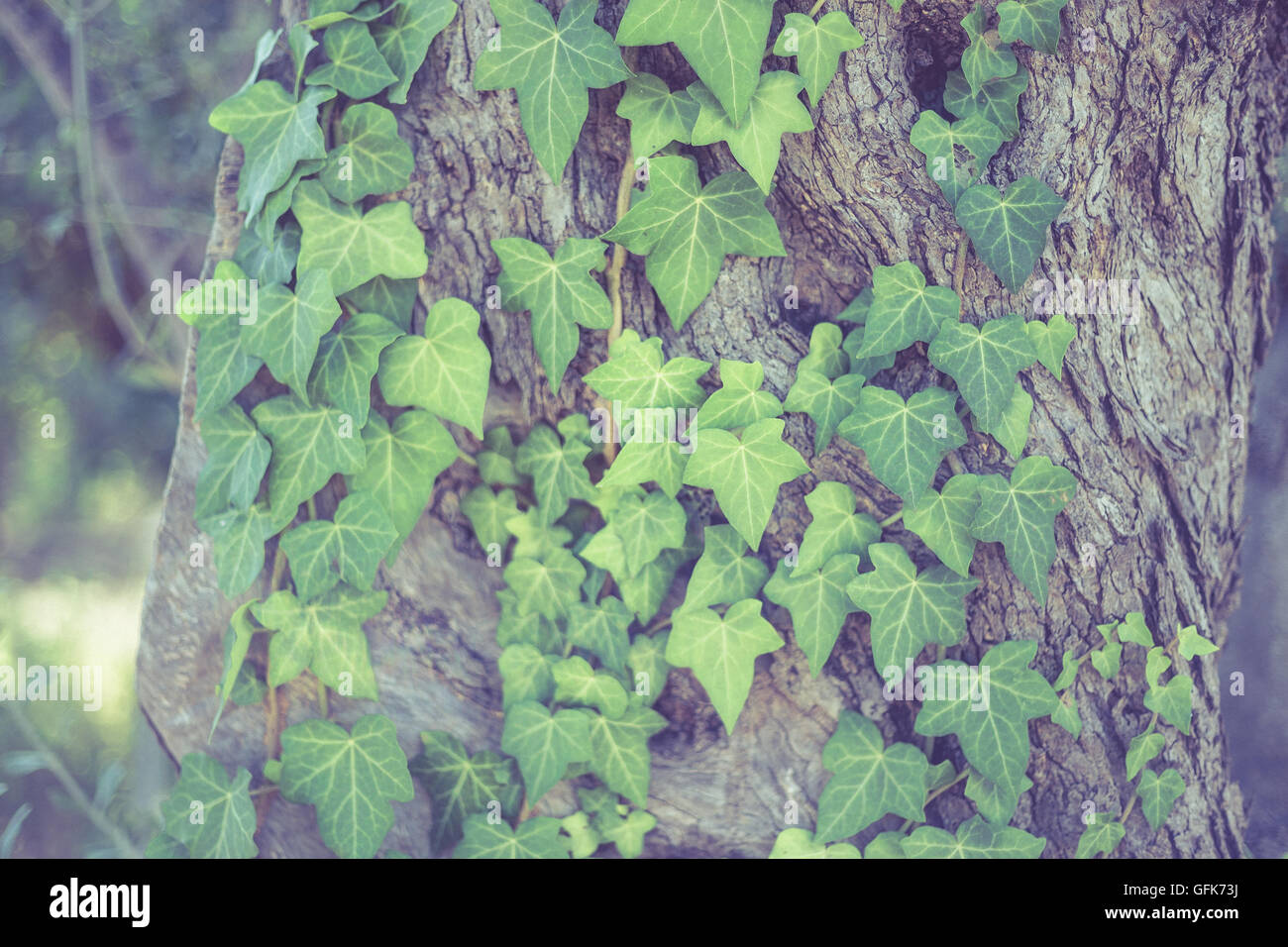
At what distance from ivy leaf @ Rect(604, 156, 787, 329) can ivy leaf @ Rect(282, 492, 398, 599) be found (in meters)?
0.47

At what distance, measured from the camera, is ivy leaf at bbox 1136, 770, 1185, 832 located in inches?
46.0

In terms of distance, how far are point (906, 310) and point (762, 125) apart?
29 centimetres

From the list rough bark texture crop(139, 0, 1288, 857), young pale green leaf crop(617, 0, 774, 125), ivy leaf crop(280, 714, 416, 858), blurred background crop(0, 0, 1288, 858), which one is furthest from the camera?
blurred background crop(0, 0, 1288, 858)

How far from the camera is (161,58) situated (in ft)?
7.32

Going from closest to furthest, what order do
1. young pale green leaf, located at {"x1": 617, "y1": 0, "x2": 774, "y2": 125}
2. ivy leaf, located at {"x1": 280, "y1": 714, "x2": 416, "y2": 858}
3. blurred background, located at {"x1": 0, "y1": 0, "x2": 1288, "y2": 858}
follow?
young pale green leaf, located at {"x1": 617, "y1": 0, "x2": 774, "y2": 125}, ivy leaf, located at {"x1": 280, "y1": 714, "x2": 416, "y2": 858}, blurred background, located at {"x1": 0, "y1": 0, "x2": 1288, "y2": 858}

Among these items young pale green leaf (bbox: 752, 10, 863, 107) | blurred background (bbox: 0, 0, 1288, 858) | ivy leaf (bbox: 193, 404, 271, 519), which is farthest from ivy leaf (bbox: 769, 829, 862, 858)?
young pale green leaf (bbox: 752, 10, 863, 107)

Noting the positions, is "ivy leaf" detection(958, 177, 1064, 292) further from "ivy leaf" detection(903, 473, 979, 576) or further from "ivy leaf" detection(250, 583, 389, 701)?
"ivy leaf" detection(250, 583, 389, 701)

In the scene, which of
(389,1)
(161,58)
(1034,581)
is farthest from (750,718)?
(161,58)

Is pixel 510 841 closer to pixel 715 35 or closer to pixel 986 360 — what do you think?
pixel 986 360

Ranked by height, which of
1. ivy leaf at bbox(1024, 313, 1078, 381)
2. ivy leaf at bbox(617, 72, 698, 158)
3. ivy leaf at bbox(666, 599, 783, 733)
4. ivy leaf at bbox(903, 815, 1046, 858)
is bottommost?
ivy leaf at bbox(903, 815, 1046, 858)

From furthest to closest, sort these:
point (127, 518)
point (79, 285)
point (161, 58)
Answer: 1. point (127, 518)
2. point (79, 285)
3. point (161, 58)

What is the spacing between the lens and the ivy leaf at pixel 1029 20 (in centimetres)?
96
